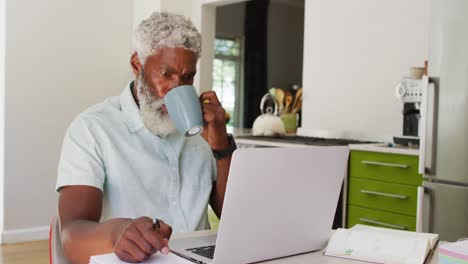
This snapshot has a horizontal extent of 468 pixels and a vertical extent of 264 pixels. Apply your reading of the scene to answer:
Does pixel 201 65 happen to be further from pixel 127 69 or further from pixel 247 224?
pixel 247 224

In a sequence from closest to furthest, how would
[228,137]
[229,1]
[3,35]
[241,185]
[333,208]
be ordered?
1. [241,185]
2. [333,208]
3. [228,137]
4. [3,35]
5. [229,1]

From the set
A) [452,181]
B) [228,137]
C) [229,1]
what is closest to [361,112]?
[452,181]

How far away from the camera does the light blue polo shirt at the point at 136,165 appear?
4.53 feet

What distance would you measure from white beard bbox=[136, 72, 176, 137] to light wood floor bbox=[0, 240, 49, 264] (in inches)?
107

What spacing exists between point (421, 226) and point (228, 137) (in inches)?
69.3

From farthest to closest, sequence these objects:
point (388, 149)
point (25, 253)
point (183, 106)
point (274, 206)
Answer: point (25, 253) → point (388, 149) → point (183, 106) → point (274, 206)

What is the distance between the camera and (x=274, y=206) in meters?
1.01

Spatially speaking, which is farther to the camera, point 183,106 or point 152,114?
point 152,114

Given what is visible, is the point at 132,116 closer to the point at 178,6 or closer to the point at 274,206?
the point at 274,206

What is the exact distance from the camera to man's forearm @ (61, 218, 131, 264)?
106 cm

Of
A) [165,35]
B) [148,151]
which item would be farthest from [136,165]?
[165,35]

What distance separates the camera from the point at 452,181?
9.14ft

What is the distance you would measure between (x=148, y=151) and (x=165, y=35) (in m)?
0.31

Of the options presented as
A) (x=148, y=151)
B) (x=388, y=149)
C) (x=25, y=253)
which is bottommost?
(x=25, y=253)
